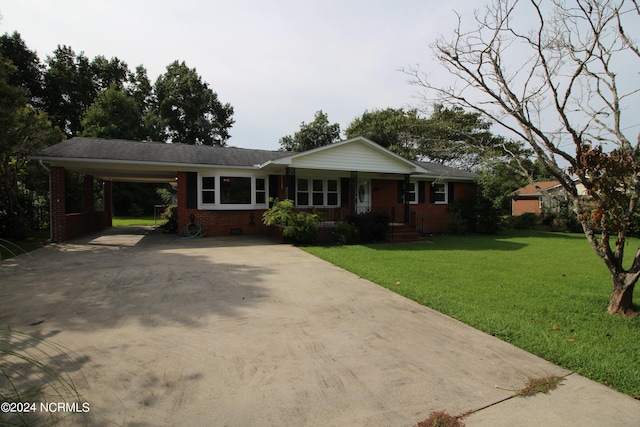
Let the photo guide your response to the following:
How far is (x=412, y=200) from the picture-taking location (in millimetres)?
17078

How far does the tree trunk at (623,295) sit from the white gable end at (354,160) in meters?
9.31

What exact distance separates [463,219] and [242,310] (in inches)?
593

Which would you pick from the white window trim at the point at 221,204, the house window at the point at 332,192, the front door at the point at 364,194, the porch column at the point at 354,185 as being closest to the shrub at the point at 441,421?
the porch column at the point at 354,185

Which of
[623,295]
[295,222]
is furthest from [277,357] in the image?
[295,222]

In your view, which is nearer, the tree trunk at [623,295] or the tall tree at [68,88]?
the tree trunk at [623,295]

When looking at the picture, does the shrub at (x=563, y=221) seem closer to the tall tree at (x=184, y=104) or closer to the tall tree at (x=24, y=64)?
the tall tree at (x=184, y=104)

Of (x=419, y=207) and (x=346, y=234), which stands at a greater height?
(x=419, y=207)

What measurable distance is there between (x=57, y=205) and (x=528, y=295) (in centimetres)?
1432

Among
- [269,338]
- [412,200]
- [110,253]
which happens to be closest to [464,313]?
[269,338]

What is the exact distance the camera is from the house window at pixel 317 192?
15.3m

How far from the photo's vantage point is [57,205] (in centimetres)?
1155

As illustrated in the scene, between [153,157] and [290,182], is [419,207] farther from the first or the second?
[153,157]

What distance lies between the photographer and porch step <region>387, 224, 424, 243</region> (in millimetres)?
13335

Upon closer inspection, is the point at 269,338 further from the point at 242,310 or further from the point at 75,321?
the point at 75,321
